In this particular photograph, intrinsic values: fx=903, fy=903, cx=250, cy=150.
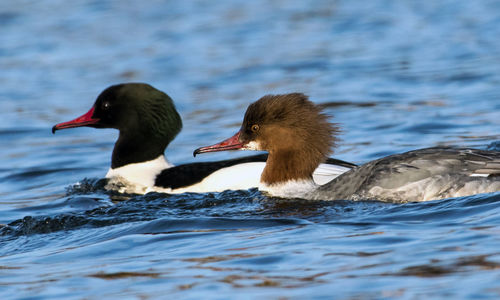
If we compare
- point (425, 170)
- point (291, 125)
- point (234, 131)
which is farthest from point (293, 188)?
point (234, 131)

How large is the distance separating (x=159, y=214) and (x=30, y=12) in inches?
491

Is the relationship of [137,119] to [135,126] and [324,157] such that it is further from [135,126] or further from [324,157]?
[324,157]

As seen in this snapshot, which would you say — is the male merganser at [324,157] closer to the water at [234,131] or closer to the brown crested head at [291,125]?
the brown crested head at [291,125]

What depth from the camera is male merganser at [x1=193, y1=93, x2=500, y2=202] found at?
6.82 metres

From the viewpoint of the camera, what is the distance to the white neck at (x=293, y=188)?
7.53 m

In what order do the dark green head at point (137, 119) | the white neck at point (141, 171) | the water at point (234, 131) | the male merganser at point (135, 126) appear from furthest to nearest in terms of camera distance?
the dark green head at point (137, 119), the male merganser at point (135, 126), the white neck at point (141, 171), the water at point (234, 131)

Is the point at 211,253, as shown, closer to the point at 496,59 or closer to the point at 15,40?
the point at 496,59

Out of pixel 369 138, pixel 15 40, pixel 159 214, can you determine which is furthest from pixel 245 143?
pixel 15 40

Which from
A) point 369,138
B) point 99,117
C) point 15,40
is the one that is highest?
point 15,40

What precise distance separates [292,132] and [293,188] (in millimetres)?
470

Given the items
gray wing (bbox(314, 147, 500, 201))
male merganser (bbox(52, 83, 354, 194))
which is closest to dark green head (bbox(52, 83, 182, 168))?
male merganser (bbox(52, 83, 354, 194))

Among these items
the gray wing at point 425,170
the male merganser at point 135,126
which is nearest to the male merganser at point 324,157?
the gray wing at point 425,170

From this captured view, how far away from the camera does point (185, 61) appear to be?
50.5 ft

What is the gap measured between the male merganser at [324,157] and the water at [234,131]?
20cm
